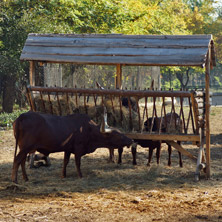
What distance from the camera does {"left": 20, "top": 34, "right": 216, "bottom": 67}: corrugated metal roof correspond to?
9.85 m

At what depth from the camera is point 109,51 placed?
10344mm

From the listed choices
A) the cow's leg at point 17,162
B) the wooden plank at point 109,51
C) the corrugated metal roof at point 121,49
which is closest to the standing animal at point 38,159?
the cow's leg at point 17,162

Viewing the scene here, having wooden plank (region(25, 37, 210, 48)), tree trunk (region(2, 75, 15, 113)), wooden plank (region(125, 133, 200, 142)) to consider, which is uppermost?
wooden plank (region(25, 37, 210, 48))

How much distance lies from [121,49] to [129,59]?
394mm

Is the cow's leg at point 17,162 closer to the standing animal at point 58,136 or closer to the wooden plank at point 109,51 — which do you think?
the standing animal at point 58,136

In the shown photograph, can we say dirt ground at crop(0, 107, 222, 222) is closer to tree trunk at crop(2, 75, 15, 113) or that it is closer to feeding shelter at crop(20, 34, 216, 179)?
feeding shelter at crop(20, 34, 216, 179)

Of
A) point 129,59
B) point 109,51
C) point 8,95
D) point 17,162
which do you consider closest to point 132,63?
point 129,59

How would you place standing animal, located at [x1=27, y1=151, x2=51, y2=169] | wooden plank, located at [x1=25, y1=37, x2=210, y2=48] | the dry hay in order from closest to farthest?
wooden plank, located at [x1=25, y1=37, x2=210, y2=48]
the dry hay
standing animal, located at [x1=27, y1=151, x2=51, y2=169]

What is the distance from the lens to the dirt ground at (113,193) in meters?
7.05

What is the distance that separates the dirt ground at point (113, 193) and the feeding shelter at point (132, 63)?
0.82m

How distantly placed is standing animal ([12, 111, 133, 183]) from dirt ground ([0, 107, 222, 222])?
0.63 metres

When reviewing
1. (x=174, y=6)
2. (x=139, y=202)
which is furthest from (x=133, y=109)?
(x=174, y=6)

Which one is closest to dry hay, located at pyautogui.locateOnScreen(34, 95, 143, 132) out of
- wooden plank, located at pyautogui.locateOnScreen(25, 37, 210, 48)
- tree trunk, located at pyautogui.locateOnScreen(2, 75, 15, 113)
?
wooden plank, located at pyautogui.locateOnScreen(25, 37, 210, 48)

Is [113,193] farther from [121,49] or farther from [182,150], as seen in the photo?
[121,49]
